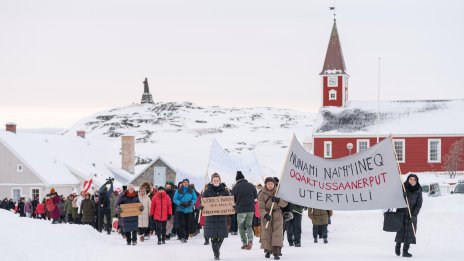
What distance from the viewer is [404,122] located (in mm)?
64812

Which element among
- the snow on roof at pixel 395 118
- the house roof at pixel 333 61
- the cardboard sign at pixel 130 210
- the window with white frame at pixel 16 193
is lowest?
the window with white frame at pixel 16 193

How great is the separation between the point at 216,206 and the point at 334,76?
5477cm

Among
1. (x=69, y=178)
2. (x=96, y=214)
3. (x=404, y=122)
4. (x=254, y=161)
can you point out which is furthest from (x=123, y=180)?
(x=96, y=214)

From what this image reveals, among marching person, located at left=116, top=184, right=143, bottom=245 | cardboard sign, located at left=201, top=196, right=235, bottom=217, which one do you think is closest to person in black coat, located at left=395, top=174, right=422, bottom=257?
cardboard sign, located at left=201, top=196, right=235, bottom=217

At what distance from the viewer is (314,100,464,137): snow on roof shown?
63.6 metres

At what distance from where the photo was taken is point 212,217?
1764 cm

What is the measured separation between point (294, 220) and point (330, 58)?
52.8m

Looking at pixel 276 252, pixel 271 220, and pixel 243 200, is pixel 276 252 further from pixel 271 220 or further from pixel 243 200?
pixel 243 200

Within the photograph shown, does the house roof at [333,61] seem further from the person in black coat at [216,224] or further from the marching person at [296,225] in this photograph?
the person in black coat at [216,224]

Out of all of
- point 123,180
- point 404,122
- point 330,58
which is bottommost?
point 123,180

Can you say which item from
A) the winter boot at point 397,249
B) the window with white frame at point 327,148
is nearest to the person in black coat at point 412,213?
the winter boot at point 397,249

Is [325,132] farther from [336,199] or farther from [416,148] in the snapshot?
[336,199]

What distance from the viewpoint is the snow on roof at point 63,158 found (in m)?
57.3

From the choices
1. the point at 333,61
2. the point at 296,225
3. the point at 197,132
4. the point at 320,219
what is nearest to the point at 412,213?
the point at 296,225
